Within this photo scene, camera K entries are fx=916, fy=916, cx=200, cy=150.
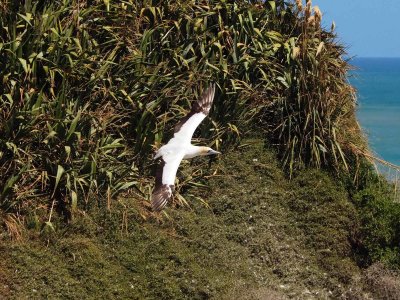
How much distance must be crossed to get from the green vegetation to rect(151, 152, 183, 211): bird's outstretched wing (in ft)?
2.17

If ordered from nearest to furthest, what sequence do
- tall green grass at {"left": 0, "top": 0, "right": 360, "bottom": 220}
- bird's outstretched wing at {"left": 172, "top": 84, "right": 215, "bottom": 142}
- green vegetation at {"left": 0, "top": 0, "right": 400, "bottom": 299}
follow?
green vegetation at {"left": 0, "top": 0, "right": 400, "bottom": 299}, tall green grass at {"left": 0, "top": 0, "right": 360, "bottom": 220}, bird's outstretched wing at {"left": 172, "top": 84, "right": 215, "bottom": 142}

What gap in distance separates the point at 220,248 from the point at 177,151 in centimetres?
132

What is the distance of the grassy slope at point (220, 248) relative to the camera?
377 inches

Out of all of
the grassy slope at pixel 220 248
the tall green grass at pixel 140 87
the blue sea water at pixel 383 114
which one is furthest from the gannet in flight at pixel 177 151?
the blue sea water at pixel 383 114

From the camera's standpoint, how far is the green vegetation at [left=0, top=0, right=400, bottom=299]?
9953mm

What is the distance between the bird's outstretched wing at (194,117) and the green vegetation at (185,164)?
50cm

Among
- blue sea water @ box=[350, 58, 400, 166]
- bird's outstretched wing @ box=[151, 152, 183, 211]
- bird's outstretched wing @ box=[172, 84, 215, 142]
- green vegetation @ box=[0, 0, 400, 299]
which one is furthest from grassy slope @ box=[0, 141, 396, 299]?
blue sea water @ box=[350, 58, 400, 166]

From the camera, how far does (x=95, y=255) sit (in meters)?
9.86

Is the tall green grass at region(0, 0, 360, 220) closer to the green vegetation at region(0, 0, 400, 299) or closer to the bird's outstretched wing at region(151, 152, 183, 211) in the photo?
the green vegetation at region(0, 0, 400, 299)

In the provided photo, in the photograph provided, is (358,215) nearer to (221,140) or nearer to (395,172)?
(395,172)

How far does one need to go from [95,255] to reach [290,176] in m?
3.25

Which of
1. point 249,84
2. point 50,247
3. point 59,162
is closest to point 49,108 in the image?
point 59,162

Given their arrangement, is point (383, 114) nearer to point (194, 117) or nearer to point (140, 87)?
point (140, 87)

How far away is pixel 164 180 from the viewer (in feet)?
32.7
